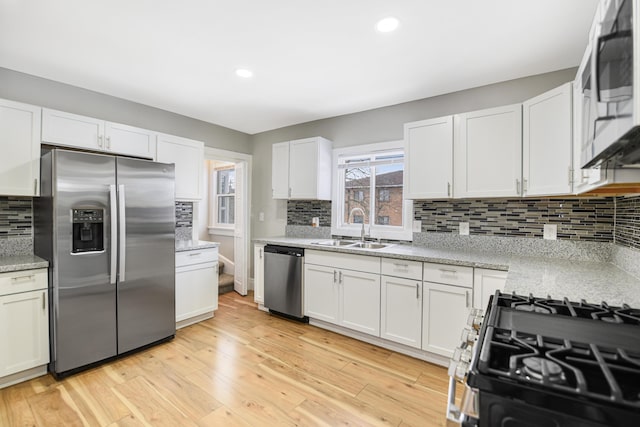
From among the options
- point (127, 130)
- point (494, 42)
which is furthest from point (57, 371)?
point (494, 42)

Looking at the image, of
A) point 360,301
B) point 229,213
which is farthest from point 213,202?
point 360,301

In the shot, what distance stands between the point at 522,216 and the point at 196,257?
3257mm

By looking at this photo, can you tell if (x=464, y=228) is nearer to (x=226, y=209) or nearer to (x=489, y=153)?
(x=489, y=153)

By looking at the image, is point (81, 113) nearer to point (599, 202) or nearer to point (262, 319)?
point (262, 319)

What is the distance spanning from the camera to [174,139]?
333cm

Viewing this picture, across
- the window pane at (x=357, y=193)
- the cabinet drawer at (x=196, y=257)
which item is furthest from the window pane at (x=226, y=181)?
the window pane at (x=357, y=193)

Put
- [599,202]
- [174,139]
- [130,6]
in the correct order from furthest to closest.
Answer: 1. [174,139]
2. [599,202]
3. [130,6]

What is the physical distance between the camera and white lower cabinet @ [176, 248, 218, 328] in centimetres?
316

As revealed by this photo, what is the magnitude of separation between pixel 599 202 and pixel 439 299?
145 cm

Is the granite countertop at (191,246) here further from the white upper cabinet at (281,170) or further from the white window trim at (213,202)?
the white window trim at (213,202)

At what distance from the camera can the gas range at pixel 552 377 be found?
541 millimetres

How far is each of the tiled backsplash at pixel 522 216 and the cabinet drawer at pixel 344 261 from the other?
2.44ft

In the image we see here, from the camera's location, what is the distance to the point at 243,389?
2160mm

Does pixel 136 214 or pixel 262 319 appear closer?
pixel 136 214
